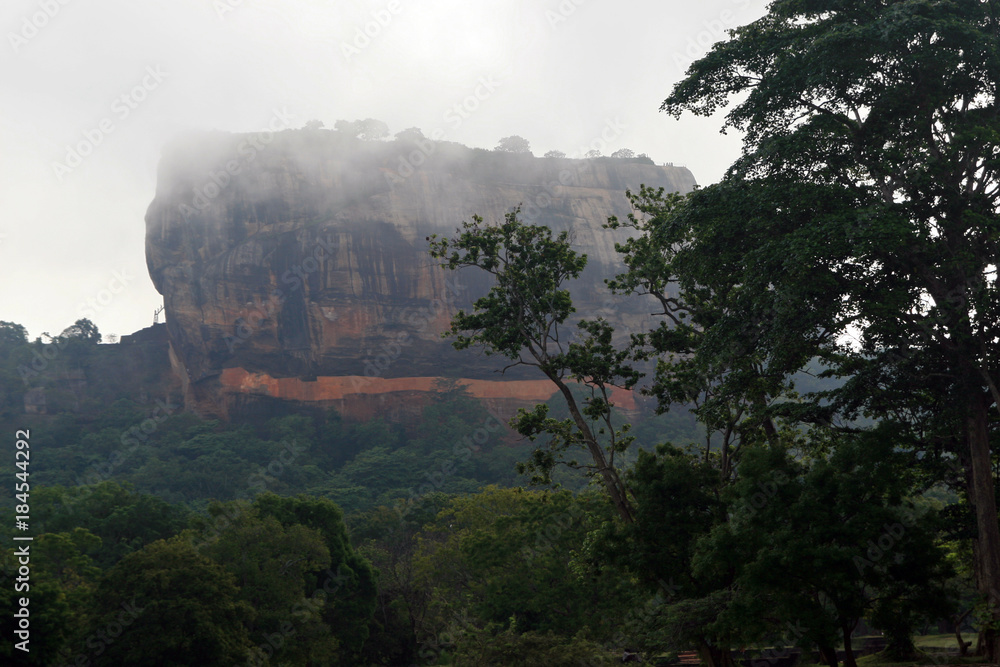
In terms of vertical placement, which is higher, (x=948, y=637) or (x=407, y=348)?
(x=407, y=348)

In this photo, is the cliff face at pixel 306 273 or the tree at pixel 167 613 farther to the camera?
the cliff face at pixel 306 273

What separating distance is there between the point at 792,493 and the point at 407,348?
214 feet

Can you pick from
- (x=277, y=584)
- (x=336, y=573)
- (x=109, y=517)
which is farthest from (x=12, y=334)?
(x=277, y=584)

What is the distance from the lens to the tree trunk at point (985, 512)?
11445mm

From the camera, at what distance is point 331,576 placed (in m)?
28.6

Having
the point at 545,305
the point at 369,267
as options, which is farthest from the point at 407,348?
the point at 545,305

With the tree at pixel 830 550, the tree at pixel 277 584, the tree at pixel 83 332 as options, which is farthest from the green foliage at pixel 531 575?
the tree at pixel 83 332

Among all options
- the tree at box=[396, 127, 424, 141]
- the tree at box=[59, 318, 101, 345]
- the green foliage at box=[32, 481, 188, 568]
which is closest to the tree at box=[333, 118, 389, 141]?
the tree at box=[396, 127, 424, 141]

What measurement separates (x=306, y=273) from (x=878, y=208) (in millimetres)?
65210

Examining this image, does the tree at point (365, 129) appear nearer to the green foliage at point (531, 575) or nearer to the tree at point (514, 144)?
the tree at point (514, 144)

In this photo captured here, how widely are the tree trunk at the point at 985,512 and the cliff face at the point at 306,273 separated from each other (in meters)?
59.9

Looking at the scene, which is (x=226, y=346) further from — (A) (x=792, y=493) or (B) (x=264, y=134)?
(A) (x=792, y=493)

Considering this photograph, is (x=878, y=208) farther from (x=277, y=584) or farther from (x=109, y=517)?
(x=109, y=517)

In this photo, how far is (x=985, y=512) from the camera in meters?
11.7
